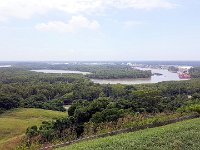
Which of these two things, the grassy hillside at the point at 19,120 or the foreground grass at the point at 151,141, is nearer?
the foreground grass at the point at 151,141

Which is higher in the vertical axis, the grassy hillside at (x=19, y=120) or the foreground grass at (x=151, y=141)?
the foreground grass at (x=151, y=141)

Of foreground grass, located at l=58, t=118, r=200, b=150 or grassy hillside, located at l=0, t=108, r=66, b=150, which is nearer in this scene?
foreground grass, located at l=58, t=118, r=200, b=150

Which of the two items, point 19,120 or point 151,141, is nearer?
point 151,141

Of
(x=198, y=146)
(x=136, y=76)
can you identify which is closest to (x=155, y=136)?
(x=198, y=146)

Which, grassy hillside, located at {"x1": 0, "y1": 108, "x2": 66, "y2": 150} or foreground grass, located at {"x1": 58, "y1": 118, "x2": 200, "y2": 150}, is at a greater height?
foreground grass, located at {"x1": 58, "y1": 118, "x2": 200, "y2": 150}

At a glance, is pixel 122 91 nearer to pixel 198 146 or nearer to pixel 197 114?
pixel 197 114

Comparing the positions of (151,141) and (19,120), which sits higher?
(151,141)
